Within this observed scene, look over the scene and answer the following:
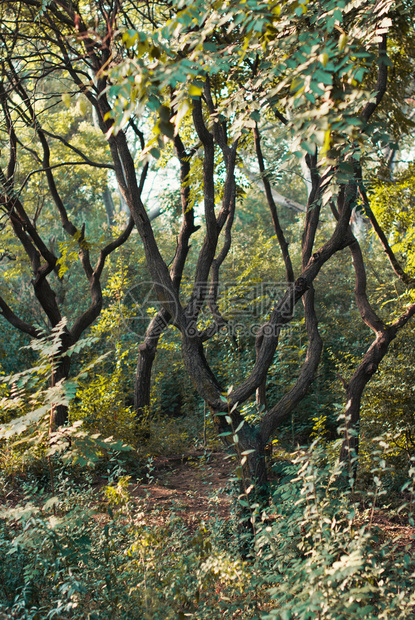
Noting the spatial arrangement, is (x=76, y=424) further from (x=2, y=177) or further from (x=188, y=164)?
(x=2, y=177)

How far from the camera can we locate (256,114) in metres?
2.69

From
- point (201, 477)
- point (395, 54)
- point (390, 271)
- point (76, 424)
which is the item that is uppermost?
point (395, 54)

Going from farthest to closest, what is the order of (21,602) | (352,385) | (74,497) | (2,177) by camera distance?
1. (2,177)
2. (352,385)
3. (74,497)
4. (21,602)

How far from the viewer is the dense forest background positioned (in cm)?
223

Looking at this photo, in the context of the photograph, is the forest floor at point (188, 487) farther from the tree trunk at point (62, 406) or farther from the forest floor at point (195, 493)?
the tree trunk at point (62, 406)

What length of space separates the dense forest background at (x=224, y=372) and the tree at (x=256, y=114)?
21 millimetres

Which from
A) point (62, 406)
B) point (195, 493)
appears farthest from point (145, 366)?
point (195, 493)

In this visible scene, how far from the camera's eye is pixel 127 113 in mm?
1938

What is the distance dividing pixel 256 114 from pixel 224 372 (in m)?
6.66

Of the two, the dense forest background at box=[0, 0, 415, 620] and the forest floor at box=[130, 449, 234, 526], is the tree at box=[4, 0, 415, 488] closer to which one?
the dense forest background at box=[0, 0, 415, 620]

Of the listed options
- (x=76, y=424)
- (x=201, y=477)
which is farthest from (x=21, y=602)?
(x=201, y=477)

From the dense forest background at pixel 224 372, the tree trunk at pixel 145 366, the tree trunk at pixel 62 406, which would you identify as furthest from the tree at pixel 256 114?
the tree trunk at pixel 62 406

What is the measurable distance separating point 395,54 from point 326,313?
587cm

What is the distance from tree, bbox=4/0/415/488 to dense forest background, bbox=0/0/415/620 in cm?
2
